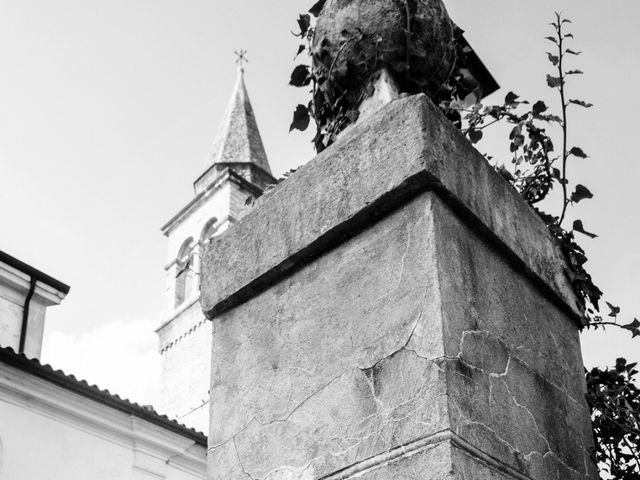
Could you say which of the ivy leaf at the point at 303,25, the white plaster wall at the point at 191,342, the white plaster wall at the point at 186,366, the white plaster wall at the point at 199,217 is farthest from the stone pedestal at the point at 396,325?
the white plaster wall at the point at 199,217

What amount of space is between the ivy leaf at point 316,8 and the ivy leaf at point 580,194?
1.01 metres

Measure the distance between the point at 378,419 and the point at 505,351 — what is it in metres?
0.36

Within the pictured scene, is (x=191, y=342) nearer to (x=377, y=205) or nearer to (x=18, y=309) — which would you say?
(x=18, y=309)

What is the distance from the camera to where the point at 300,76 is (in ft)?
8.77

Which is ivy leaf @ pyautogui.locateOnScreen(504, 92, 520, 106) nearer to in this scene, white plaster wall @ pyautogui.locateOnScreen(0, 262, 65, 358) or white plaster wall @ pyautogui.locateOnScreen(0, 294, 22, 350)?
white plaster wall @ pyautogui.locateOnScreen(0, 262, 65, 358)

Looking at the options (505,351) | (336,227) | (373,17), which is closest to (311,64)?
(373,17)

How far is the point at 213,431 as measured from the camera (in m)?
2.21

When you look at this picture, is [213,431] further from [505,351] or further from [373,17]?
[373,17]

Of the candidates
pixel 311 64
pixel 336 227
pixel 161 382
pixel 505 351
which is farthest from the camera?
pixel 161 382

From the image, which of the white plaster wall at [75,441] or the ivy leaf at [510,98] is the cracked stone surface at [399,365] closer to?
the ivy leaf at [510,98]

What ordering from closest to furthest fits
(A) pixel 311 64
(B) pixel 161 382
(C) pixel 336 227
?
1. (C) pixel 336 227
2. (A) pixel 311 64
3. (B) pixel 161 382

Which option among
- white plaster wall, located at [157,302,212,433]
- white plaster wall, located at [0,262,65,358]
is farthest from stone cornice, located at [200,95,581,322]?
white plaster wall, located at [157,302,212,433]

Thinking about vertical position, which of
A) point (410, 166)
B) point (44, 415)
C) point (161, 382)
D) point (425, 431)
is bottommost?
point (425, 431)

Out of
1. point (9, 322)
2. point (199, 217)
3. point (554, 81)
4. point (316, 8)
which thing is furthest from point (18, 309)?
point (199, 217)
